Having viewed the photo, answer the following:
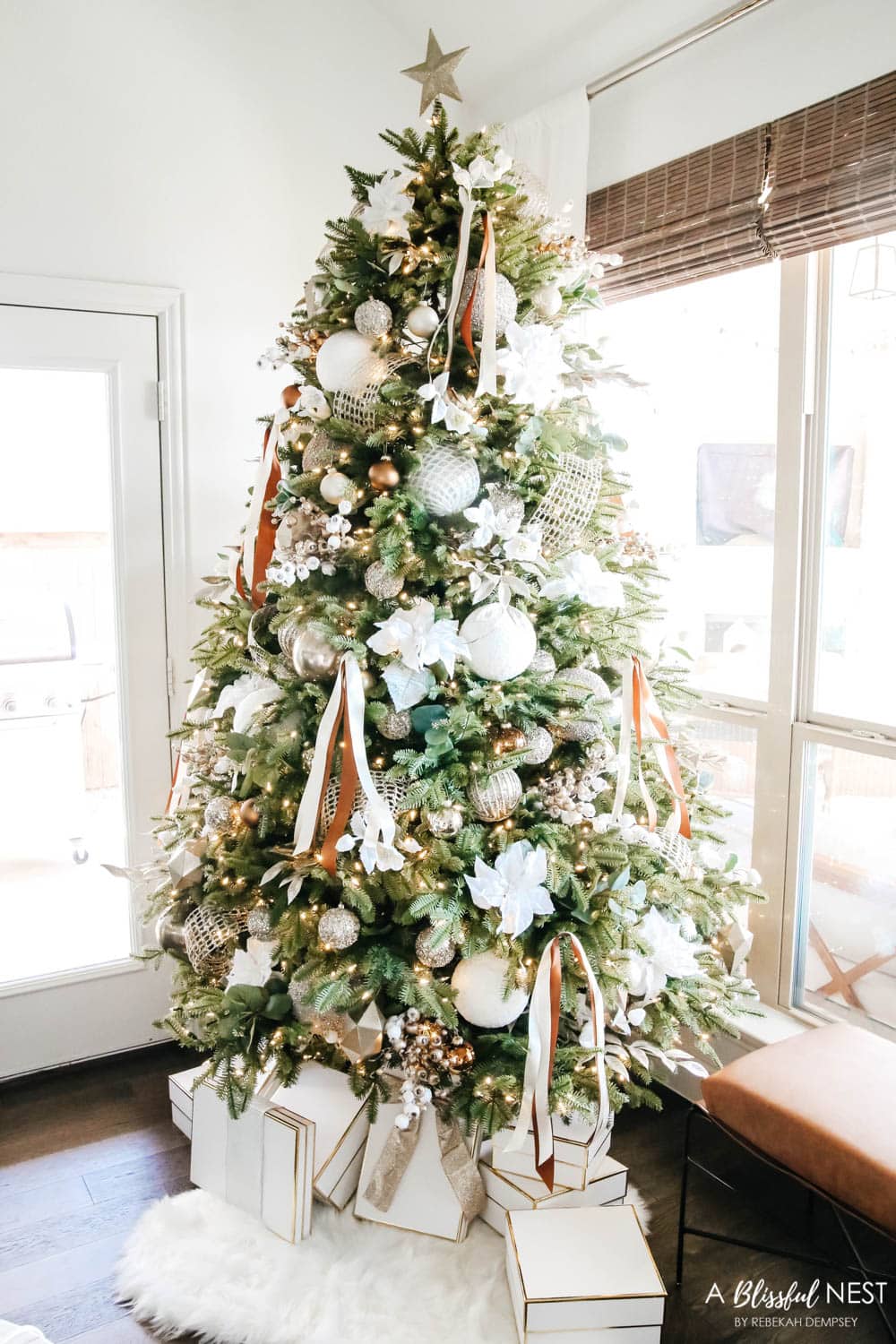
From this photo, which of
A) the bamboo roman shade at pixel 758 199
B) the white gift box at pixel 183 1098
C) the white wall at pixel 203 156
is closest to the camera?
the bamboo roman shade at pixel 758 199

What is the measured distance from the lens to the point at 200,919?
192 cm

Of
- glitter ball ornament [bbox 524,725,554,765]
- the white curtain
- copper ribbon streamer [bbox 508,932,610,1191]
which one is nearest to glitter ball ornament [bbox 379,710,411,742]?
glitter ball ornament [bbox 524,725,554,765]

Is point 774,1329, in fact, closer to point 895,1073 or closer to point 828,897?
point 895,1073

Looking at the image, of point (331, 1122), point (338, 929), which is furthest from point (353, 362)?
point (331, 1122)

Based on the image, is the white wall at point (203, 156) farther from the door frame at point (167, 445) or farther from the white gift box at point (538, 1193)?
the white gift box at point (538, 1193)

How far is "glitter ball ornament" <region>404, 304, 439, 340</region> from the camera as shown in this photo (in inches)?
Answer: 67.1

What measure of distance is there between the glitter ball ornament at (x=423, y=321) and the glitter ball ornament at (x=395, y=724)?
0.65 m

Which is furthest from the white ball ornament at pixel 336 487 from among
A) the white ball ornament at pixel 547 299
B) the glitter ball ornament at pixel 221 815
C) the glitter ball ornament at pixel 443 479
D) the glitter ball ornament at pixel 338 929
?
the glitter ball ornament at pixel 338 929

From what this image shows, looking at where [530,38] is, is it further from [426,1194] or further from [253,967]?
[426,1194]

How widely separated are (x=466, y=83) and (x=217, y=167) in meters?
0.81

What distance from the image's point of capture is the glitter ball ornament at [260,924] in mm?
1781

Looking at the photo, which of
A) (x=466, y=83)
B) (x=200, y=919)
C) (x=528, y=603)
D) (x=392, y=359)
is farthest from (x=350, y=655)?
(x=466, y=83)

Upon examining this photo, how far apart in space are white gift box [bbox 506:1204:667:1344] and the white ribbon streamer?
2.63 feet

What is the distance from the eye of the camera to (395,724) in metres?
1.69
